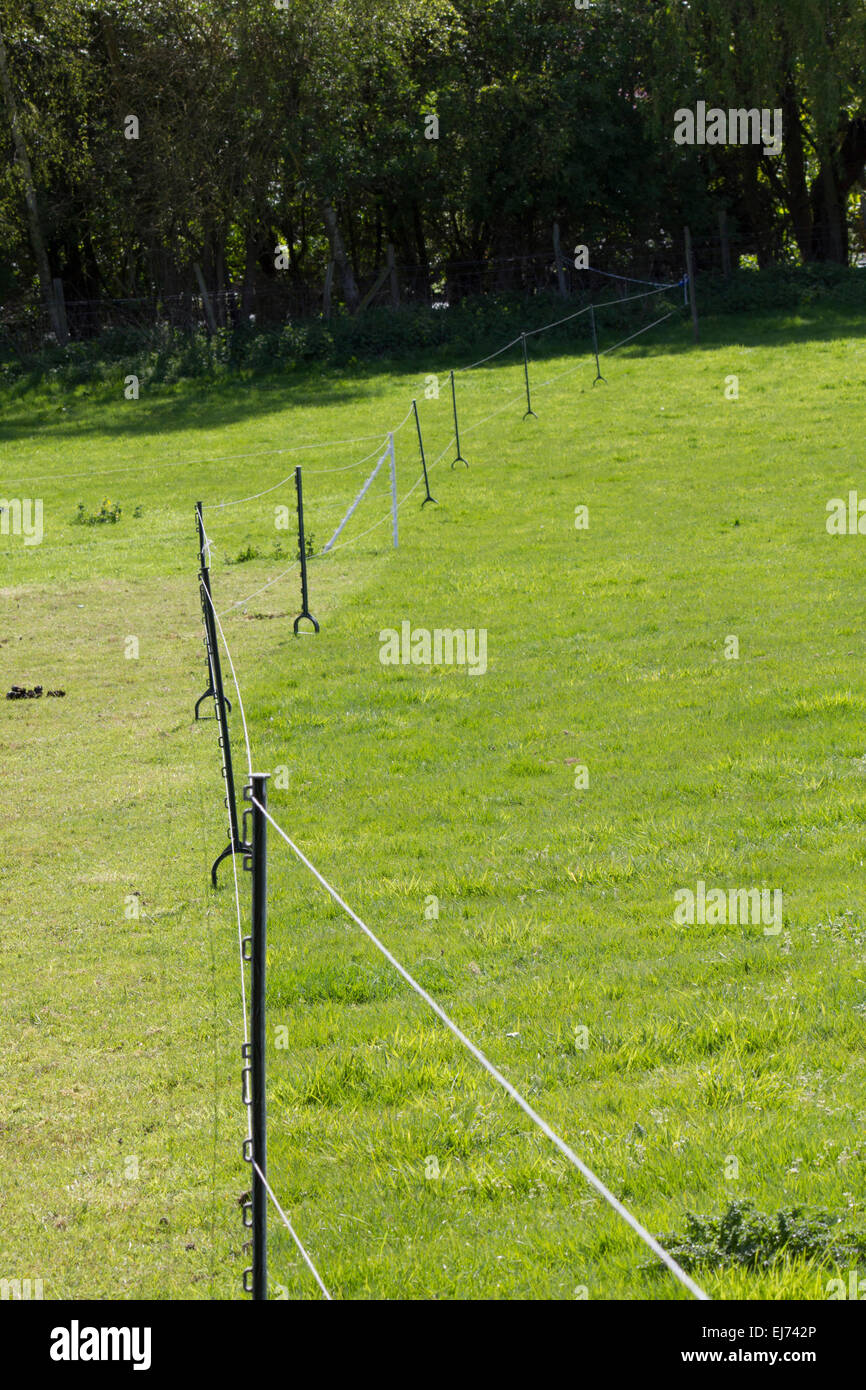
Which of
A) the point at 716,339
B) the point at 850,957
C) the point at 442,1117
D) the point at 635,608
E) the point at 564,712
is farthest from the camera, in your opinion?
the point at 716,339

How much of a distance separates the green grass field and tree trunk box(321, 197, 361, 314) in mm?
20298

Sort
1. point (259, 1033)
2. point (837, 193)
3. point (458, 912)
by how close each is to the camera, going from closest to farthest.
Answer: point (259, 1033), point (458, 912), point (837, 193)

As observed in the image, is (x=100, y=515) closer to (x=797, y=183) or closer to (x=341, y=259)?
(x=341, y=259)

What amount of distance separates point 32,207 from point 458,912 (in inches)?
1248

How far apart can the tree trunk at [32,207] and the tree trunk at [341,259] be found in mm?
7397

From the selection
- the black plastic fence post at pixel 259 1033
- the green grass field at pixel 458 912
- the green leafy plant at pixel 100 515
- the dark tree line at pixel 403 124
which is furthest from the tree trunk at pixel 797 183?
the black plastic fence post at pixel 259 1033

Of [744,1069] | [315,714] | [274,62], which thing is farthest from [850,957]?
[274,62]

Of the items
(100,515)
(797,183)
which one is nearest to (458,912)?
(100,515)

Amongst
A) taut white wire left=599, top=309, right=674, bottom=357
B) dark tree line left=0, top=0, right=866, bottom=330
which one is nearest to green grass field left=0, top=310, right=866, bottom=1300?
taut white wire left=599, top=309, right=674, bottom=357

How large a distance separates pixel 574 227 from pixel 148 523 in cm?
1984

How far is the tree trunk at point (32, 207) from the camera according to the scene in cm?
3275

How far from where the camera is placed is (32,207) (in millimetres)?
34000

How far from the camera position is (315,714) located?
11266 mm

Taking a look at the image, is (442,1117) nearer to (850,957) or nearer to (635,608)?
(850,957)
